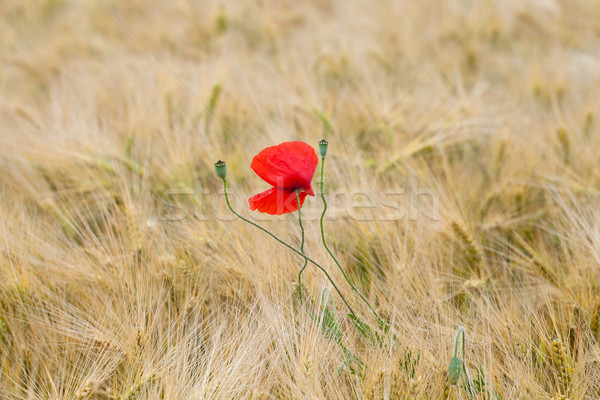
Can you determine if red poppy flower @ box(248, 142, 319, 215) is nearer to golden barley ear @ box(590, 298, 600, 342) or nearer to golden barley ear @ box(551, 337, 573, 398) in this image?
golden barley ear @ box(551, 337, 573, 398)

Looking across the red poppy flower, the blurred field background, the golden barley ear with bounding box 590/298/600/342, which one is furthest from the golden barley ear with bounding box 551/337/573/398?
the red poppy flower

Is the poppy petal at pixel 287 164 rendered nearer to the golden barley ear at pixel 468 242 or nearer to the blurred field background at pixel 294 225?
the blurred field background at pixel 294 225

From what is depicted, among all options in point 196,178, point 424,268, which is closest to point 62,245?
point 196,178

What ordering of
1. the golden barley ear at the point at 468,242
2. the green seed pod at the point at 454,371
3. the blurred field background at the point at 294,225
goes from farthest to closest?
1. the golden barley ear at the point at 468,242
2. the blurred field background at the point at 294,225
3. the green seed pod at the point at 454,371

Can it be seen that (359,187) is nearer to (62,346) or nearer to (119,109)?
(62,346)

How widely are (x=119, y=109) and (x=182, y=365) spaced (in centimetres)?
145

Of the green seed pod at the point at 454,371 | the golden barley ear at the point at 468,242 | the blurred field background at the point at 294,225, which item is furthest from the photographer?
the golden barley ear at the point at 468,242

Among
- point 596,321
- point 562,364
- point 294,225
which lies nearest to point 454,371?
→ point 562,364

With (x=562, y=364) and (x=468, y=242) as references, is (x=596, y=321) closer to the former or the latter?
(x=562, y=364)

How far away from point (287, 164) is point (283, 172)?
21 mm

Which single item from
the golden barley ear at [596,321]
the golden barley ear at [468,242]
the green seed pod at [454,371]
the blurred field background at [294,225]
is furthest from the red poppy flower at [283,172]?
the golden barley ear at [596,321]

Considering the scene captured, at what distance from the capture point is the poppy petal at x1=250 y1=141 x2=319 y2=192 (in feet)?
2.91

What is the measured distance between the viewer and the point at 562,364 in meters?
0.98

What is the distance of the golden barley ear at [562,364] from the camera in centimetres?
96
